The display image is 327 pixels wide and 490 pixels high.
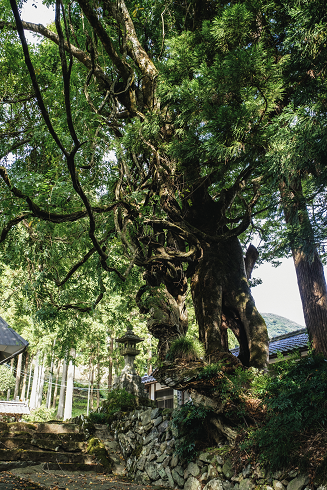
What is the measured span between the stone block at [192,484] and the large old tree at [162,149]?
1.80m

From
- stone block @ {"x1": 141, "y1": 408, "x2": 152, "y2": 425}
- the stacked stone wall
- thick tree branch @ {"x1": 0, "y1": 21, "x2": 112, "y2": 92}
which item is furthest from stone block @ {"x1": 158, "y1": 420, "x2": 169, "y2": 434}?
thick tree branch @ {"x1": 0, "y1": 21, "x2": 112, "y2": 92}

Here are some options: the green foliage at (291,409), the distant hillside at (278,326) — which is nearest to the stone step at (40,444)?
the green foliage at (291,409)

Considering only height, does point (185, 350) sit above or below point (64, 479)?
above

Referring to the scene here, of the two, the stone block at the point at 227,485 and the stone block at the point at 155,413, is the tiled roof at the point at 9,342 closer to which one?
the stone block at the point at 155,413

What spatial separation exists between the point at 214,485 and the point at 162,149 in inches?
200

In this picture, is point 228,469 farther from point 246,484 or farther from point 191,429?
point 191,429

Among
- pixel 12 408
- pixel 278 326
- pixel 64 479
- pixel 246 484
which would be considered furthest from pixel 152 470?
pixel 278 326

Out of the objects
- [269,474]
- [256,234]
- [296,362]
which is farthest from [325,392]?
[256,234]

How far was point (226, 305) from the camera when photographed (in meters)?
5.82

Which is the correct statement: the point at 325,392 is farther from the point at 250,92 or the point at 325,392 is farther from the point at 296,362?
the point at 250,92

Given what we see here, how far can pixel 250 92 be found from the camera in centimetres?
428

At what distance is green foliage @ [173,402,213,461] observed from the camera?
15.9 ft

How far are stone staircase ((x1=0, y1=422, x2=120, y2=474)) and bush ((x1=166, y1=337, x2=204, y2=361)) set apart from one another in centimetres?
254

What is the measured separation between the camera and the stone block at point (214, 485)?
4.18m
